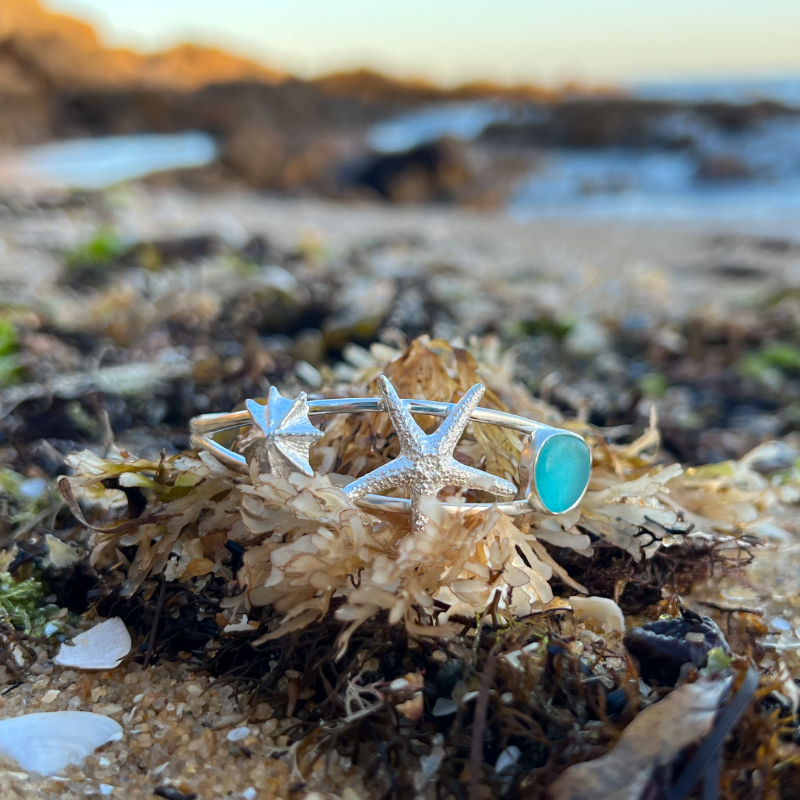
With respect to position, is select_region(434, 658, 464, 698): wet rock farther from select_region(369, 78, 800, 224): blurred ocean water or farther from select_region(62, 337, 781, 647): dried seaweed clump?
select_region(369, 78, 800, 224): blurred ocean water

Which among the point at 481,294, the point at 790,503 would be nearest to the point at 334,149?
the point at 481,294

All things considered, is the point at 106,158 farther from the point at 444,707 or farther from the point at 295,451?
the point at 444,707

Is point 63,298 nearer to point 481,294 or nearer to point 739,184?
point 481,294

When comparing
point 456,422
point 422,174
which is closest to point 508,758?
point 456,422

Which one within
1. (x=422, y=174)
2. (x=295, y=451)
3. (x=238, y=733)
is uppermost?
(x=422, y=174)

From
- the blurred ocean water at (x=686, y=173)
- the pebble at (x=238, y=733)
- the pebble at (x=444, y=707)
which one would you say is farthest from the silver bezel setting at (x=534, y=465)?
the blurred ocean water at (x=686, y=173)

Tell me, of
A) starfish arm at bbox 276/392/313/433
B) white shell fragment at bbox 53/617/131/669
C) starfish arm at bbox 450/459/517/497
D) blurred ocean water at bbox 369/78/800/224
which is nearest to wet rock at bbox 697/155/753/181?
blurred ocean water at bbox 369/78/800/224

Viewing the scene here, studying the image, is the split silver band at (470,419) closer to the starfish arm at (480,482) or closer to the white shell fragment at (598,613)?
the starfish arm at (480,482)
